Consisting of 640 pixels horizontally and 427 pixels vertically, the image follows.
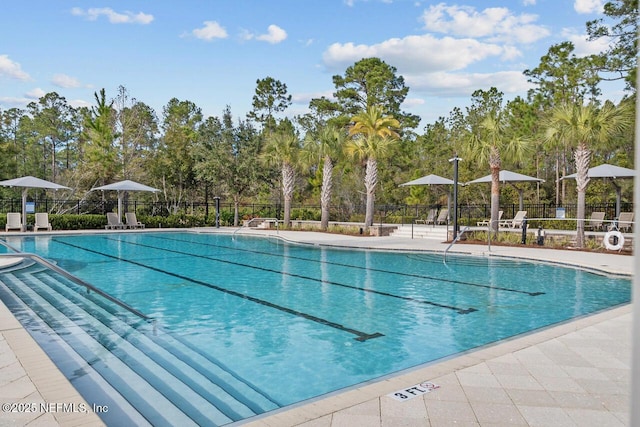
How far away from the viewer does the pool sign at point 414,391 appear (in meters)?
3.43

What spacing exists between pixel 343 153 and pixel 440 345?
18121 mm

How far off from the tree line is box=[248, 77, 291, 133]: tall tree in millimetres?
87

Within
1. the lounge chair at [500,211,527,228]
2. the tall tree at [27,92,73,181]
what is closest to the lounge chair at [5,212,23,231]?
the lounge chair at [500,211,527,228]

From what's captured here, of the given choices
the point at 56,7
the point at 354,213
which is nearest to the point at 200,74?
the point at 56,7

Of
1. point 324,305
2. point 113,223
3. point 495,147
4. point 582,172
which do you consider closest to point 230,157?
point 113,223

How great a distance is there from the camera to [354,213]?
29688 mm

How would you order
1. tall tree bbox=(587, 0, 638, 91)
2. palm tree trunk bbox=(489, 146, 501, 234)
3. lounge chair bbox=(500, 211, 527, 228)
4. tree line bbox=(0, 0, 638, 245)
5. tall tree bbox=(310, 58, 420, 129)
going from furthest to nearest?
tall tree bbox=(310, 58, 420, 129) < tall tree bbox=(587, 0, 638, 91) < lounge chair bbox=(500, 211, 527, 228) < tree line bbox=(0, 0, 638, 245) < palm tree trunk bbox=(489, 146, 501, 234)

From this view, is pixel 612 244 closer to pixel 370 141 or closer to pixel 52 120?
pixel 370 141

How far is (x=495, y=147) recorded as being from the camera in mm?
17000

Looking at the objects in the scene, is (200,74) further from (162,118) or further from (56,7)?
(162,118)

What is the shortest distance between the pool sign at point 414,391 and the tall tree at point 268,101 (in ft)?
118

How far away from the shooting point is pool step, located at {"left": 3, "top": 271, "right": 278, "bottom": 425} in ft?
12.4

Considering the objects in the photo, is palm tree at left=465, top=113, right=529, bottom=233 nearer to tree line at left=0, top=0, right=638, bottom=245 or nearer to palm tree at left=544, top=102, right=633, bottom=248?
tree line at left=0, top=0, right=638, bottom=245

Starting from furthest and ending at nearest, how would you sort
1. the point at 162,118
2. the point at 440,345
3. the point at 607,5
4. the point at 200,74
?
1. the point at 162,118
2. the point at 200,74
3. the point at 607,5
4. the point at 440,345
